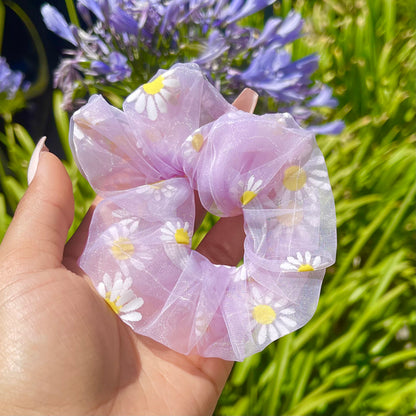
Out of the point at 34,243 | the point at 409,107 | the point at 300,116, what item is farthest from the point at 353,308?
the point at 34,243

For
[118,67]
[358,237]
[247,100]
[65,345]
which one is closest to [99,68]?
[118,67]

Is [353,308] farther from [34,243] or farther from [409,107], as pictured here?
[34,243]

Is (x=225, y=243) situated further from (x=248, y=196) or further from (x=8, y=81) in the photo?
(x=8, y=81)

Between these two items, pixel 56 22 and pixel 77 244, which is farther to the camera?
pixel 56 22

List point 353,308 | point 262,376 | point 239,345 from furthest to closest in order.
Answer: point 353,308
point 262,376
point 239,345

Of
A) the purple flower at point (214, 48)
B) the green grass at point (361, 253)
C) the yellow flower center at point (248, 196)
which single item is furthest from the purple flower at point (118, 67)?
the green grass at point (361, 253)
